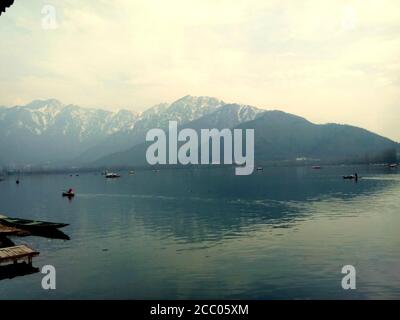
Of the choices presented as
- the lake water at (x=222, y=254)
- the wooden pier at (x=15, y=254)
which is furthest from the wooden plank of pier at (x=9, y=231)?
the wooden pier at (x=15, y=254)

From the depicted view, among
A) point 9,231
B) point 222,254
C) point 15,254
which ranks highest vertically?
point 15,254

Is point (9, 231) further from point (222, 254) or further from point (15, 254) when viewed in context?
point (222, 254)

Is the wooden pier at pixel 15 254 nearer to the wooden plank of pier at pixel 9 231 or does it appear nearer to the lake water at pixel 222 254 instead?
the lake water at pixel 222 254

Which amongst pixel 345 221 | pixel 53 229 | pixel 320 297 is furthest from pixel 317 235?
pixel 53 229

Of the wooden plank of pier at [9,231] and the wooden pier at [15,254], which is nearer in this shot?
the wooden pier at [15,254]

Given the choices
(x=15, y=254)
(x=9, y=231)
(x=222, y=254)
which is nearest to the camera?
(x=15, y=254)

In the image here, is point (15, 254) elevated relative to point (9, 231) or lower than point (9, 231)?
elevated

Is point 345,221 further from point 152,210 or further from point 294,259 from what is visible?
point 152,210

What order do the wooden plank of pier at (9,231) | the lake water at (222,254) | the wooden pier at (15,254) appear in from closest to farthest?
the lake water at (222,254), the wooden pier at (15,254), the wooden plank of pier at (9,231)

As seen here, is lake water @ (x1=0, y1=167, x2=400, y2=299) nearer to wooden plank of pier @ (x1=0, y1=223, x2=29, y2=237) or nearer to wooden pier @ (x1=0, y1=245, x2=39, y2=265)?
wooden plank of pier @ (x1=0, y1=223, x2=29, y2=237)

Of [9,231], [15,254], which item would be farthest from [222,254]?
[9,231]

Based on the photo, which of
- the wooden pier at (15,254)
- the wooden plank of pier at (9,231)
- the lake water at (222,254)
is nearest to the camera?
the lake water at (222,254)

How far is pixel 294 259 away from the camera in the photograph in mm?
65500

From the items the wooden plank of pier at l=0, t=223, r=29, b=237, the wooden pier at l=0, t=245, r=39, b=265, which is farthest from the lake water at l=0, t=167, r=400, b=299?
the wooden pier at l=0, t=245, r=39, b=265
